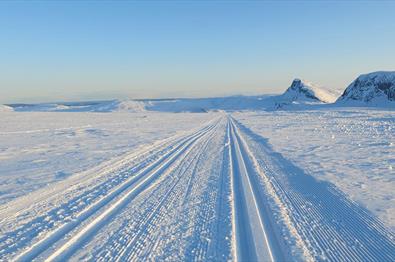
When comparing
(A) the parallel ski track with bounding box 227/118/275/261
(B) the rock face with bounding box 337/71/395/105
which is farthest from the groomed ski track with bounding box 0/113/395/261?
(B) the rock face with bounding box 337/71/395/105

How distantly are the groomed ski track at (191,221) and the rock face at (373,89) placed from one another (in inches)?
4387

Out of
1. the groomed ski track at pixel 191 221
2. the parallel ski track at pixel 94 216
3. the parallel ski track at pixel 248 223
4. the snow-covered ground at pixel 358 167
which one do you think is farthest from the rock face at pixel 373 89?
the parallel ski track at pixel 94 216

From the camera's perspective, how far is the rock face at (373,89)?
110m

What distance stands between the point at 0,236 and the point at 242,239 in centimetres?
379

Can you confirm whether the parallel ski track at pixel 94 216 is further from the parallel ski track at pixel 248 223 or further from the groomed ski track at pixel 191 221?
the parallel ski track at pixel 248 223

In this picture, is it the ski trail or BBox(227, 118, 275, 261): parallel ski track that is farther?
the ski trail

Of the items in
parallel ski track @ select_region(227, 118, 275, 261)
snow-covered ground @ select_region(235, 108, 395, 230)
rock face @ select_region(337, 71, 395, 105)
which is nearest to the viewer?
parallel ski track @ select_region(227, 118, 275, 261)

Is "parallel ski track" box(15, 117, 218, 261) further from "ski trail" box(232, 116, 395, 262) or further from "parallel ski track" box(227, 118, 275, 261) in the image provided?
"ski trail" box(232, 116, 395, 262)

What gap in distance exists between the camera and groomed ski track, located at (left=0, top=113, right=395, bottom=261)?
5.05m

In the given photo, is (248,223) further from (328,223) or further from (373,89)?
(373,89)

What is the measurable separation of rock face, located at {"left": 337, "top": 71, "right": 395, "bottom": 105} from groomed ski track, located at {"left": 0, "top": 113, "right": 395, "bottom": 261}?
111428mm

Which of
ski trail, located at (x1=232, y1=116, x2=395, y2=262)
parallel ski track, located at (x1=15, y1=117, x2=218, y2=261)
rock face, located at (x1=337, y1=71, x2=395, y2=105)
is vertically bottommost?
parallel ski track, located at (x1=15, y1=117, x2=218, y2=261)

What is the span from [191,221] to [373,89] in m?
126

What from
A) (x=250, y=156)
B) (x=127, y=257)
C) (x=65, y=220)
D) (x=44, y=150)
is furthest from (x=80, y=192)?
(x=44, y=150)
